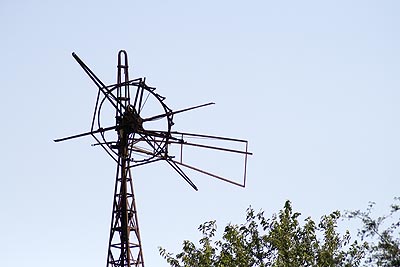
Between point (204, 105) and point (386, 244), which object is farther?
point (204, 105)

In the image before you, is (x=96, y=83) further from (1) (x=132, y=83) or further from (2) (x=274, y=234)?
(2) (x=274, y=234)

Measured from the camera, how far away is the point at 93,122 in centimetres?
2575

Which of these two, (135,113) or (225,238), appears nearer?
(135,113)

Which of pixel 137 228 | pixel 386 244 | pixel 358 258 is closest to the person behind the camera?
pixel 386 244

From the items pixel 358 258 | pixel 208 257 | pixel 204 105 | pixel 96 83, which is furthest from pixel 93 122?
pixel 358 258

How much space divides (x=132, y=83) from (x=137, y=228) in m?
3.60

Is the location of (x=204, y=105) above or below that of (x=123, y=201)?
above

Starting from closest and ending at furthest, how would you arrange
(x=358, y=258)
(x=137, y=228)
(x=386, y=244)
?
(x=386, y=244) → (x=137, y=228) → (x=358, y=258)

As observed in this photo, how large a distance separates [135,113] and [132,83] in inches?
29.5

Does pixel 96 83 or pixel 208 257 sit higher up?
pixel 96 83

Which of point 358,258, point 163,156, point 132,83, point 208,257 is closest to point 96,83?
point 132,83

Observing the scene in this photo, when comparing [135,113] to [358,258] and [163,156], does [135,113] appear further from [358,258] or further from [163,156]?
[358,258]

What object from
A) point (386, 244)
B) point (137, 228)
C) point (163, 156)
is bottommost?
point (386, 244)

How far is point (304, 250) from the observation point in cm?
2989
